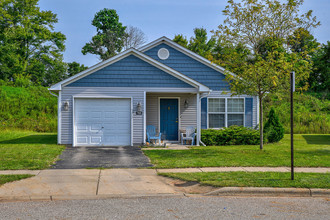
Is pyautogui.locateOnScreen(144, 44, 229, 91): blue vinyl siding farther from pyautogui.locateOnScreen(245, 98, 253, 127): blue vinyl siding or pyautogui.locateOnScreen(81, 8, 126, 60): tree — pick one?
pyautogui.locateOnScreen(81, 8, 126, 60): tree

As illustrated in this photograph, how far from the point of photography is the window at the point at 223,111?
17.6 m

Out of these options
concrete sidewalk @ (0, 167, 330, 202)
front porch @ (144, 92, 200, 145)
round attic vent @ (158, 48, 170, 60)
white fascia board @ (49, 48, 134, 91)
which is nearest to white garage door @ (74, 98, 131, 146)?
Result: white fascia board @ (49, 48, 134, 91)

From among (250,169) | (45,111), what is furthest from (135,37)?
(250,169)

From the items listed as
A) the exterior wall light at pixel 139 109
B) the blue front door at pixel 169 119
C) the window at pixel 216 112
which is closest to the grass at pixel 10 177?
the exterior wall light at pixel 139 109

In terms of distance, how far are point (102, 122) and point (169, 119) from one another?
3739 mm

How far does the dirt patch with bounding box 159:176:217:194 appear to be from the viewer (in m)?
7.52

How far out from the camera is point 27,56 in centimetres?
3747

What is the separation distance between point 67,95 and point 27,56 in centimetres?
2539

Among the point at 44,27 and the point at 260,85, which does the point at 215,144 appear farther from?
the point at 44,27

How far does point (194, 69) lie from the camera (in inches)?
712

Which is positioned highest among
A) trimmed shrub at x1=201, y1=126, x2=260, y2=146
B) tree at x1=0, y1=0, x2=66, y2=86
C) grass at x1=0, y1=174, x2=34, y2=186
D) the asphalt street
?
tree at x1=0, y1=0, x2=66, y2=86

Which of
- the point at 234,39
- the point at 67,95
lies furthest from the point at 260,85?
the point at 67,95

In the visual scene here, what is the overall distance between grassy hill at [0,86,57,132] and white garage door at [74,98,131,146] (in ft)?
31.5

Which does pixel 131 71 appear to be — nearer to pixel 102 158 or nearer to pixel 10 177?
pixel 102 158
